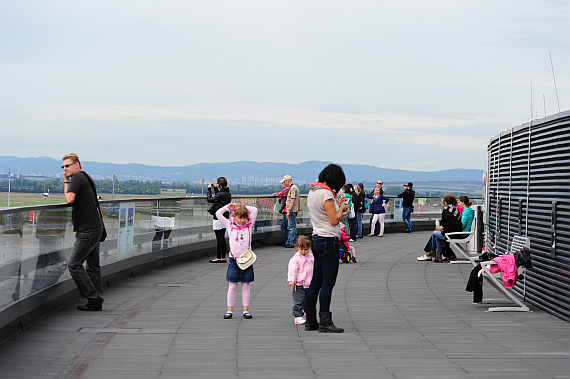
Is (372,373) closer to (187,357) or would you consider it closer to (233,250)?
(187,357)

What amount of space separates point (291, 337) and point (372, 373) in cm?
168

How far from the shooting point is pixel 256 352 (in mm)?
6574

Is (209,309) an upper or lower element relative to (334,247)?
lower

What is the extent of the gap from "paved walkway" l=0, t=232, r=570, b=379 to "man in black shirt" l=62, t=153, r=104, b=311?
1.09 feet

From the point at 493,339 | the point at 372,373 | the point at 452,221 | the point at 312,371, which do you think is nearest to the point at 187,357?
the point at 312,371

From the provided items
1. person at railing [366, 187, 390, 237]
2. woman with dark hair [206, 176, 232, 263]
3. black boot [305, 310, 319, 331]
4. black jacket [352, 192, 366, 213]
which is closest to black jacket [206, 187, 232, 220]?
woman with dark hair [206, 176, 232, 263]

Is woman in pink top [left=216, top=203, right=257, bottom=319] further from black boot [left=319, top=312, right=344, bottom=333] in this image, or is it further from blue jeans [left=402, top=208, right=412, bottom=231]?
blue jeans [left=402, top=208, right=412, bottom=231]

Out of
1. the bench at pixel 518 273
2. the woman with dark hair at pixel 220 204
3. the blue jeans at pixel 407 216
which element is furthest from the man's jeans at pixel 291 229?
the blue jeans at pixel 407 216

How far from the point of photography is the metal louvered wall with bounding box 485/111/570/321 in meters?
8.46

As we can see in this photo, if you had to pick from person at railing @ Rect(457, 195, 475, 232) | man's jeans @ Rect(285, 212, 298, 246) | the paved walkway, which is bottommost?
the paved walkway

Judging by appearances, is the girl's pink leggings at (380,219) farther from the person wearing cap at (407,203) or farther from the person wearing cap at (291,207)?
the person wearing cap at (291,207)

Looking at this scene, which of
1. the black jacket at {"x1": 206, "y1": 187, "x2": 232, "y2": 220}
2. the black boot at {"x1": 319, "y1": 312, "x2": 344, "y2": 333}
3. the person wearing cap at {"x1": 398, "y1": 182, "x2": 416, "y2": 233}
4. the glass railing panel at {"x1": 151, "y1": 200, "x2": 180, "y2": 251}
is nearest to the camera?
the black boot at {"x1": 319, "y1": 312, "x2": 344, "y2": 333}

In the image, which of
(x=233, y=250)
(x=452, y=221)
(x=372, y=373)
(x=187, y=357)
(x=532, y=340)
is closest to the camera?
(x=372, y=373)

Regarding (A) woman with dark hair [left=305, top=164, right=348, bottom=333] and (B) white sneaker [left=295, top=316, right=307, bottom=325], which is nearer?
(A) woman with dark hair [left=305, top=164, right=348, bottom=333]
